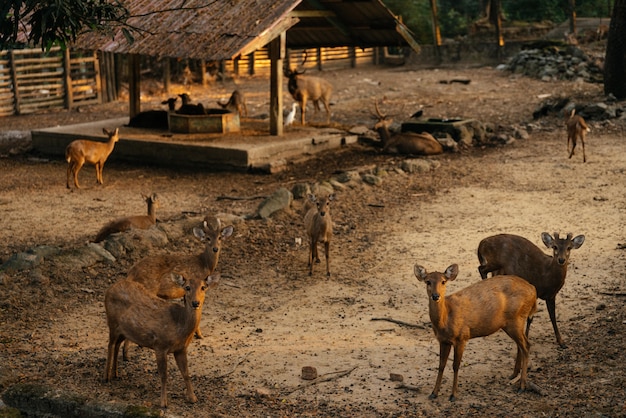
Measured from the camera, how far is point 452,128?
18375 millimetres

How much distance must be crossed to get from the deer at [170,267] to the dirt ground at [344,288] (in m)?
0.48

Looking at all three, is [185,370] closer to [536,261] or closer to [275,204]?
[536,261]

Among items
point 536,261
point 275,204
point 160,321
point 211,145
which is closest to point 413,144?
point 211,145

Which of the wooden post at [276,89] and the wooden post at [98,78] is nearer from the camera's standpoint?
the wooden post at [276,89]

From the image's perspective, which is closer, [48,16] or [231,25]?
[48,16]

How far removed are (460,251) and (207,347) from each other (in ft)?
13.4

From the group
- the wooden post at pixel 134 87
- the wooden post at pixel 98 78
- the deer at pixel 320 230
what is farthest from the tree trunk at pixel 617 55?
the wooden post at pixel 98 78

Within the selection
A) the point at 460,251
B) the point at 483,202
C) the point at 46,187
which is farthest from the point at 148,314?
the point at 46,187

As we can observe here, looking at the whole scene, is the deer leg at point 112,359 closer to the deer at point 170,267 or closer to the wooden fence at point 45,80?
the deer at point 170,267

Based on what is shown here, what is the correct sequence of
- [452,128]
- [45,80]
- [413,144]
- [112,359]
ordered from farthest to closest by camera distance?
[45,80] → [452,128] → [413,144] → [112,359]

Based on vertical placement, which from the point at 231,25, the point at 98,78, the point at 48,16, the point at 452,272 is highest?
the point at 231,25

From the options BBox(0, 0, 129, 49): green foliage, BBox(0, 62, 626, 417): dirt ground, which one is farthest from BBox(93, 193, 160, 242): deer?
BBox(0, 0, 129, 49): green foliage

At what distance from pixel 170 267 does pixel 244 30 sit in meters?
8.32

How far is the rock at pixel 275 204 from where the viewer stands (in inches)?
477
